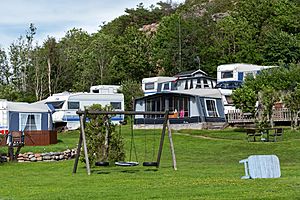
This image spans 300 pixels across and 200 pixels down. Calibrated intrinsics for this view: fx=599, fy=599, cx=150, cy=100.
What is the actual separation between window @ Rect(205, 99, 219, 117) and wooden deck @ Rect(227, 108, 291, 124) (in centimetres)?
157

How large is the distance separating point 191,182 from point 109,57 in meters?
58.0

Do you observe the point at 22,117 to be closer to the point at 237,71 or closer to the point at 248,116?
the point at 248,116

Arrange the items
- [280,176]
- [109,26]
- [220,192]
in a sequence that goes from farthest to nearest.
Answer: [109,26] → [280,176] → [220,192]

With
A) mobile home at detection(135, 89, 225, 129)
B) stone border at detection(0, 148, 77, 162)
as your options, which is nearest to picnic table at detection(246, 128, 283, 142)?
mobile home at detection(135, 89, 225, 129)

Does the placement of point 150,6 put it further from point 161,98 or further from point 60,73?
point 161,98

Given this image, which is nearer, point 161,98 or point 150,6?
point 161,98

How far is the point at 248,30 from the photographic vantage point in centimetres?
6612

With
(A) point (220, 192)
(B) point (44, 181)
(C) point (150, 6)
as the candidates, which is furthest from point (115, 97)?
(C) point (150, 6)

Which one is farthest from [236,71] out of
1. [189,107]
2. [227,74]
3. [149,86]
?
[189,107]

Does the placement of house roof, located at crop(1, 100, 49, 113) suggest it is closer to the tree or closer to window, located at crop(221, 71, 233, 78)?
window, located at crop(221, 71, 233, 78)

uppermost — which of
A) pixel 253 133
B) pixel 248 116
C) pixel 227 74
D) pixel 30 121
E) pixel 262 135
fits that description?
pixel 227 74

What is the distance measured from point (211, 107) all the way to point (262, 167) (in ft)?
92.3

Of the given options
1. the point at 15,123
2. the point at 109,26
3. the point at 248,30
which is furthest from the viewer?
the point at 109,26

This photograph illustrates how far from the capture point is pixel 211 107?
42312 mm
